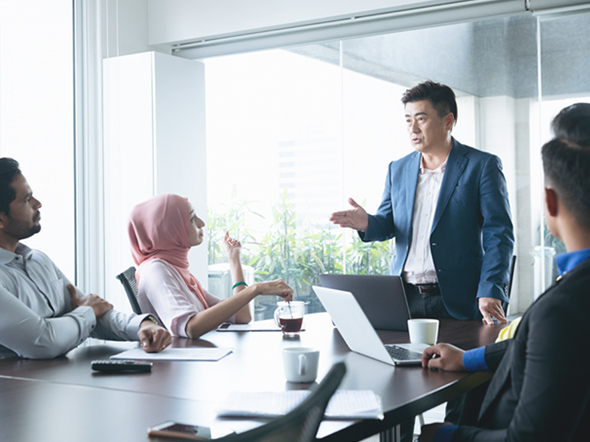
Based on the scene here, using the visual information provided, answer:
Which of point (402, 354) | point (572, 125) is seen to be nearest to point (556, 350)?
point (402, 354)

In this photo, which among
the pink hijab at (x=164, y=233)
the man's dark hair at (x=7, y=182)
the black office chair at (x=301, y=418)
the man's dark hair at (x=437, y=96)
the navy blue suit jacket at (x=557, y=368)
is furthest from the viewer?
the man's dark hair at (x=437, y=96)

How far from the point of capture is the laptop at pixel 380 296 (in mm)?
2205

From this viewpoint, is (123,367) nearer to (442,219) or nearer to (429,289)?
(429,289)

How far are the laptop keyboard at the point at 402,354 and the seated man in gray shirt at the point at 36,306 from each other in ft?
2.26

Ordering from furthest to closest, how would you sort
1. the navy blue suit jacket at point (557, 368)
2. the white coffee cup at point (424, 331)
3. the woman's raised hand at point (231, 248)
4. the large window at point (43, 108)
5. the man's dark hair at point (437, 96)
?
1. the large window at point (43, 108)
2. the man's dark hair at point (437, 96)
3. the woman's raised hand at point (231, 248)
4. the white coffee cup at point (424, 331)
5. the navy blue suit jacket at point (557, 368)

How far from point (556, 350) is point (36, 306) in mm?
1703

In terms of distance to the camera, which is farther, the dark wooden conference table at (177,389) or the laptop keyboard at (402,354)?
the laptop keyboard at (402,354)

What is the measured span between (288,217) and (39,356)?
2676mm

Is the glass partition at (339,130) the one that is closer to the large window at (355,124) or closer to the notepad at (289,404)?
the large window at (355,124)

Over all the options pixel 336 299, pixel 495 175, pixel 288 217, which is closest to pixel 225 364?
pixel 336 299

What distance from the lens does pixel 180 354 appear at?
1.99m

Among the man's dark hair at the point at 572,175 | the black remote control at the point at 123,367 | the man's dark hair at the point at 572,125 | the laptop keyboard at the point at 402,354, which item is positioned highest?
the man's dark hair at the point at 572,125

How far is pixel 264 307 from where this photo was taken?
15.0ft

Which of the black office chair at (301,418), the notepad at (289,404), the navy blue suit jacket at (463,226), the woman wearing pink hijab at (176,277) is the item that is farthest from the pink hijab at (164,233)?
the black office chair at (301,418)
